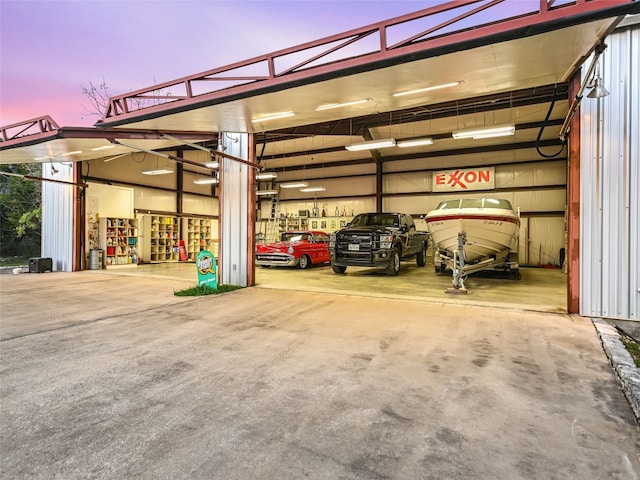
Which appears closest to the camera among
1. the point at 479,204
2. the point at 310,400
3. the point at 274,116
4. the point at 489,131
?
the point at 310,400

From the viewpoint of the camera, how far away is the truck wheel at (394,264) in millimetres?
9450

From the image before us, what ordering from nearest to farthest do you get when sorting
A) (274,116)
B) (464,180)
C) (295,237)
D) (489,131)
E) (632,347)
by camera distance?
(632,347), (274,116), (489,131), (295,237), (464,180)

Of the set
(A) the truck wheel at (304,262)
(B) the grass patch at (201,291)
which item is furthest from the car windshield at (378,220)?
(B) the grass patch at (201,291)

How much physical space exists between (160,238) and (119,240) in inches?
98.8

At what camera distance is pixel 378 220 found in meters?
10.5

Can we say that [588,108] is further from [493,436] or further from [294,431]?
[294,431]

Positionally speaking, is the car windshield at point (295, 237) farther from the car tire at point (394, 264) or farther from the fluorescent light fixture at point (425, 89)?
the fluorescent light fixture at point (425, 89)

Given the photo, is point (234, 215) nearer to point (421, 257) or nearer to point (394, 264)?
point (394, 264)

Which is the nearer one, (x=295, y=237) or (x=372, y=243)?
(x=372, y=243)

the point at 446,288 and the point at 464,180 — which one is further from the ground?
the point at 464,180

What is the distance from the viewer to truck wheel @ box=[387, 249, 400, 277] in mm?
9450

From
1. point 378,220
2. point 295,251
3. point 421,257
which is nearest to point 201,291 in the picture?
point 295,251

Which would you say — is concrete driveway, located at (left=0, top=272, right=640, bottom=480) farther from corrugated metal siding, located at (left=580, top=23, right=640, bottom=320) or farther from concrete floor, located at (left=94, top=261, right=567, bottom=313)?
concrete floor, located at (left=94, top=261, right=567, bottom=313)

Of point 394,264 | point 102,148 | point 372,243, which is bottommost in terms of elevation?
point 394,264
